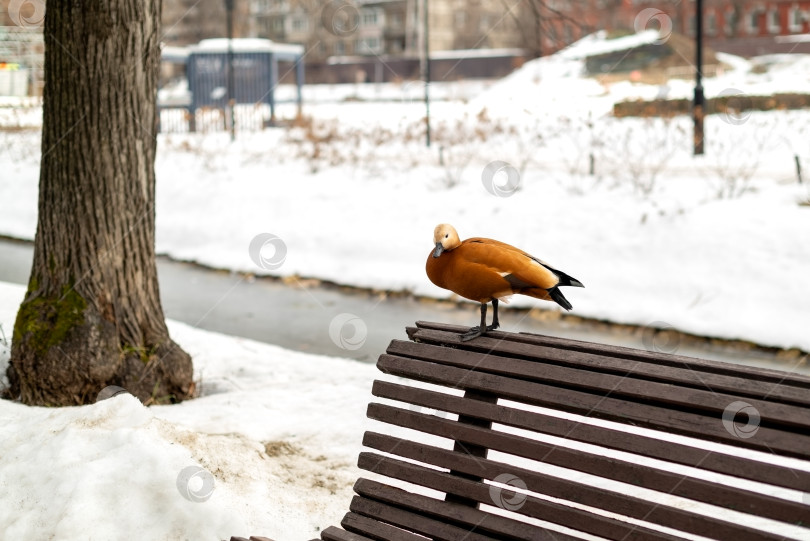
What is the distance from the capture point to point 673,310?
8.80 m

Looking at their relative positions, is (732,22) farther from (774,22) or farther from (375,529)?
(375,529)

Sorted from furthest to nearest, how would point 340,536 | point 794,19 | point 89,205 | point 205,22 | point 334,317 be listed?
point 205,22, point 794,19, point 334,317, point 89,205, point 340,536

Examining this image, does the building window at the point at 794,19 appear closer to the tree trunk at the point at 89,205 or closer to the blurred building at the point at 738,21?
the blurred building at the point at 738,21

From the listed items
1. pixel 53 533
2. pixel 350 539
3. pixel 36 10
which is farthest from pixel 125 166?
pixel 36 10

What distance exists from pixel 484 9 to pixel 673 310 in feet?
203

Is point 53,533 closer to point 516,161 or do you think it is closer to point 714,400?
point 714,400

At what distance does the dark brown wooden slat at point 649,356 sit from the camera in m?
2.57

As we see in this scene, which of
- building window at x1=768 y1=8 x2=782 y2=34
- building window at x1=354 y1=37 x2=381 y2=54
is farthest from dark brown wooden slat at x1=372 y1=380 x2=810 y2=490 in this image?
building window at x1=354 y1=37 x2=381 y2=54

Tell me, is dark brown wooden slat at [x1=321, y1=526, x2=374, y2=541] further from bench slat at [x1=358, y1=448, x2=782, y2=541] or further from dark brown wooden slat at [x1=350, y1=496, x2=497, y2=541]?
bench slat at [x1=358, y1=448, x2=782, y2=541]

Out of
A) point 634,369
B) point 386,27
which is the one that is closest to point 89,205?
point 634,369

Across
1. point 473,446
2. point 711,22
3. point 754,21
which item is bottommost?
point 473,446

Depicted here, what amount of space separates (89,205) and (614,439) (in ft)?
13.2

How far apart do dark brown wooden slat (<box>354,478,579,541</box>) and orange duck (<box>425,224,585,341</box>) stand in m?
0.68

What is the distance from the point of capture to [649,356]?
2.85 meters
